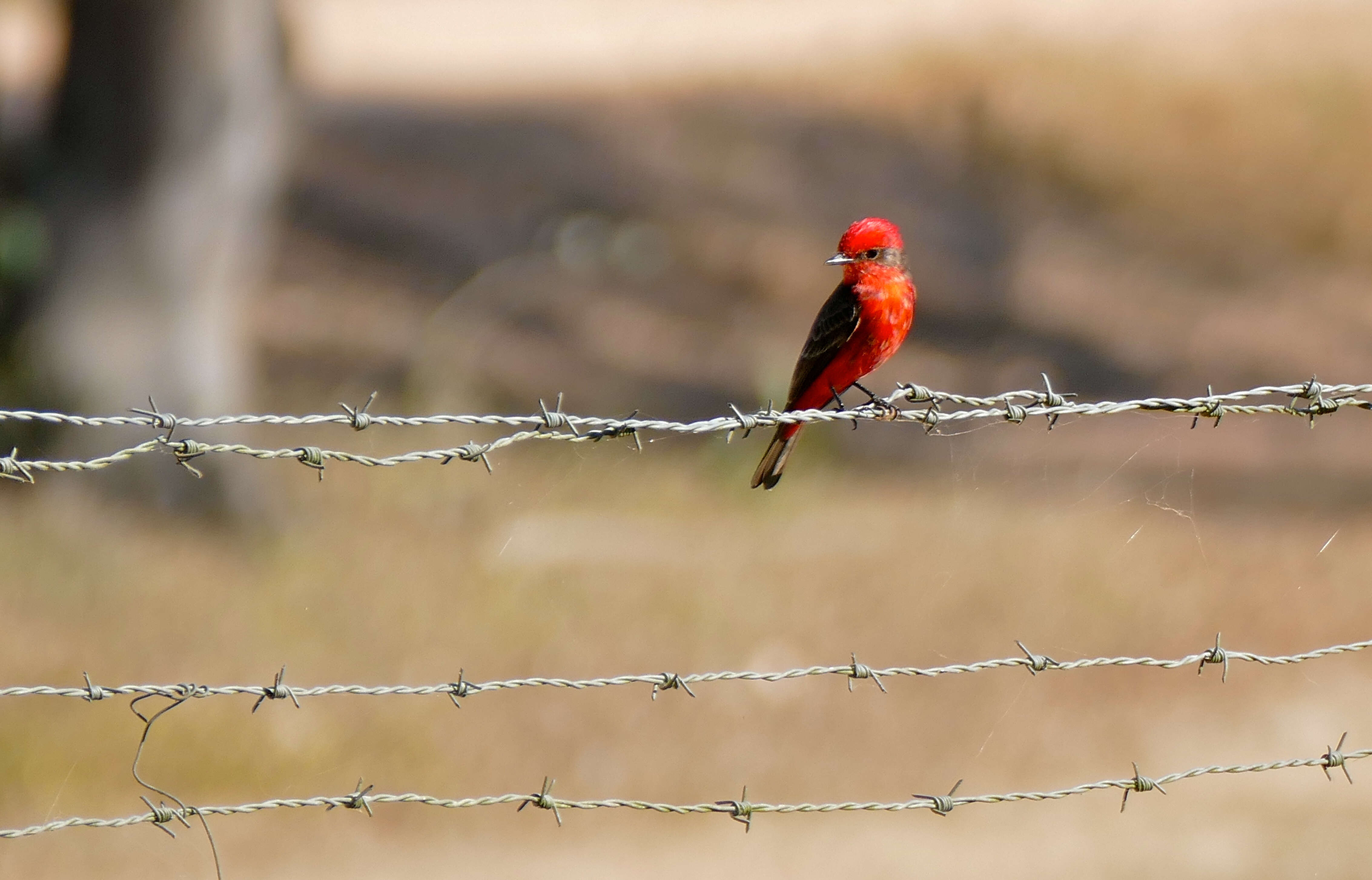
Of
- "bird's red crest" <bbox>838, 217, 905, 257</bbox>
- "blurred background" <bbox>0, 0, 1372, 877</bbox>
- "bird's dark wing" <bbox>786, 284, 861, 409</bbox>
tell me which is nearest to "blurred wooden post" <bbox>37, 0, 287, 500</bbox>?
"blurred background" <bbox>0, 0, 1372, 877</bbox>

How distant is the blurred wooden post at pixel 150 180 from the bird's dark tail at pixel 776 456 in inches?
217

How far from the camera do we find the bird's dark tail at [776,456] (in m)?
4.34

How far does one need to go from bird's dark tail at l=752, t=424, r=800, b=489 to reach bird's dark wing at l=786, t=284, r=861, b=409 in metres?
0.20

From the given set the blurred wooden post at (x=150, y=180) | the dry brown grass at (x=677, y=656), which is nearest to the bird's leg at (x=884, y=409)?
the dry brown grass at (x=677, y=656)

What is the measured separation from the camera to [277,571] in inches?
333

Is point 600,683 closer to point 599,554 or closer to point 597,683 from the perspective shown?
point 597,683

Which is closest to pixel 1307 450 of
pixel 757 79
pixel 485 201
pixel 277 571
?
pixel 277 571

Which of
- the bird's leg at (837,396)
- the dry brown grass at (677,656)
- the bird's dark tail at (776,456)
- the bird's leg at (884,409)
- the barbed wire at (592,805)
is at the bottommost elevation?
the dry brown grass at (677,656)

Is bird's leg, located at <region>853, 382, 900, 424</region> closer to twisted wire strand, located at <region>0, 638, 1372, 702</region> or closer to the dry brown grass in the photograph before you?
twisted wire strand, located at <region>0, 638, 1372, 702</region>

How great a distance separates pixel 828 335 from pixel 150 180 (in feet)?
19.2

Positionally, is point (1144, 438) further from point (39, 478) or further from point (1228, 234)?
point (39, 478)

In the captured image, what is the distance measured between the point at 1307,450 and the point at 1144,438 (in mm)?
1386

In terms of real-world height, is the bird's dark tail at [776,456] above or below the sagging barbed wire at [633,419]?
below

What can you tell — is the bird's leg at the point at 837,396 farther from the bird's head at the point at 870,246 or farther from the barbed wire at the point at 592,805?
the barbed wire at the point at 592,805
